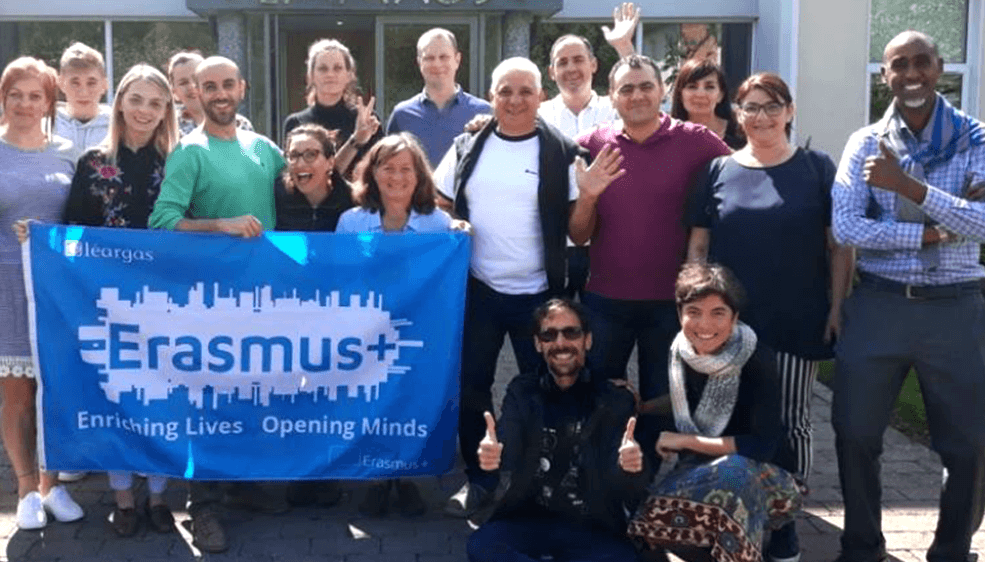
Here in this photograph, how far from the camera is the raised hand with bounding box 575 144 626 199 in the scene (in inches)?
214

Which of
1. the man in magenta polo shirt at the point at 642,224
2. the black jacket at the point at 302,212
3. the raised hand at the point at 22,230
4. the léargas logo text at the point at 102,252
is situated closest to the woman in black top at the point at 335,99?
the black jacket at the point at 302,212

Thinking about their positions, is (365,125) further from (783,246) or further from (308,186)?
(783,246)

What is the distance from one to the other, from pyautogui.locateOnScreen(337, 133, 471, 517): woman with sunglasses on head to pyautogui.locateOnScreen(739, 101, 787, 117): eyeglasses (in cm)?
135

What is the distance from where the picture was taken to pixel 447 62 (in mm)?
7137

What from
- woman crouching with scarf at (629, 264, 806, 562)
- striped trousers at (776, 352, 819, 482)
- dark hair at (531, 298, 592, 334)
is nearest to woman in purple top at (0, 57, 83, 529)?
dark hair at (531, 298, 592, 334)

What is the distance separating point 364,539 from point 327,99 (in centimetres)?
256

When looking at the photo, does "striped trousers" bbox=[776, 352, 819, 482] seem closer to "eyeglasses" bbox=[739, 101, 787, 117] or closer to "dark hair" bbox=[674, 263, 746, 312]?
"dark hair" bbox=[674, 263, 746, 312]

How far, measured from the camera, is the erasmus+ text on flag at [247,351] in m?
5.56

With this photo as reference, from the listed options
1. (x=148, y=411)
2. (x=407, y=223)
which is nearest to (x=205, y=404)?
(x=148, y=411)

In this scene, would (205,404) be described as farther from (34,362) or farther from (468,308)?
(468,308)

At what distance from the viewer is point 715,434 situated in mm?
4984

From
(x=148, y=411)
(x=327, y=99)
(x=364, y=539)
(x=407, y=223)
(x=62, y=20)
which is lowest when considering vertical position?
(x=364, y=539)

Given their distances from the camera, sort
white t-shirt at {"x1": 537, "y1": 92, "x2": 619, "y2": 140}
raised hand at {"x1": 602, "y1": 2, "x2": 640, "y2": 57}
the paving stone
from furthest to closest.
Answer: raised hand at {"x1": 602, "y1": 2, "x2": 640, "y2": 57} → white t-shirt at {"x1": 537, "y1": 92, "x2": 619, "y2": 140} → the paving stone

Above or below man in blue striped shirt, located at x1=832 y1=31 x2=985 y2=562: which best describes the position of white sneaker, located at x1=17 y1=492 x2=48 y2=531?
below
